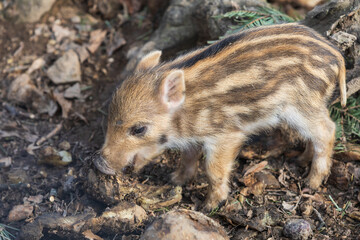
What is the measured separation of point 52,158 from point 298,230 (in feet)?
8.51

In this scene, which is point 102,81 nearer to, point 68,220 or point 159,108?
point 159,108

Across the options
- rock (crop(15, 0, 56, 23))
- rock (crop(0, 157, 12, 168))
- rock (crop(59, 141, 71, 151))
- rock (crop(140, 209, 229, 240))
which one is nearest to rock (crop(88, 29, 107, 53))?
rock (crop(15, 0, 56, 23))

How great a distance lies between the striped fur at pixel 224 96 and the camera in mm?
4000

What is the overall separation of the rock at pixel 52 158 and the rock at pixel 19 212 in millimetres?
711

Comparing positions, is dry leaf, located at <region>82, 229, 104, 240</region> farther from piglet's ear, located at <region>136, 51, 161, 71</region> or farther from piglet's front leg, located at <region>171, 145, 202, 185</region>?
piglet's ear, located at <region>136, 51, 161, 71</region>

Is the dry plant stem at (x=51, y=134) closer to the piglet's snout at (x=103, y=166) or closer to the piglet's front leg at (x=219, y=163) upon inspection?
the piglet's snout at (x=103, y=166)

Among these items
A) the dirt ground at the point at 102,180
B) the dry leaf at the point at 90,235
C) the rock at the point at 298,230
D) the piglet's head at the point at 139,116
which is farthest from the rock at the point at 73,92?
the rock at the point at 298,230

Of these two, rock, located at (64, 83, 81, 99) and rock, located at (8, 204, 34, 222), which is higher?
rock, located at (64, 83, 81, 99)

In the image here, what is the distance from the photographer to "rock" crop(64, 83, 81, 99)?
5.58m

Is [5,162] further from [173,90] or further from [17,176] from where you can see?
[173,90]

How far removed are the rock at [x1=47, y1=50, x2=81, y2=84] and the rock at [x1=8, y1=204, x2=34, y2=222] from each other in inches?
84.6

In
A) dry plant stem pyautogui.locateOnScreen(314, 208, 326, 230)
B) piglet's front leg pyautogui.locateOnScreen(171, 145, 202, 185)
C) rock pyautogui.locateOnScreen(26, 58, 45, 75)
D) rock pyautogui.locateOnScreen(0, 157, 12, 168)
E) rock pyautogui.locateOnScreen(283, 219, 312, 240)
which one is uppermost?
rock pyautogui.locateOnScreen(26, 58, 45, 75)

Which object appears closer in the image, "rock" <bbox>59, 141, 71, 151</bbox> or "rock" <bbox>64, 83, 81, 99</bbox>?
"rock" <bbox>59, 141, 71, 151</bbox>

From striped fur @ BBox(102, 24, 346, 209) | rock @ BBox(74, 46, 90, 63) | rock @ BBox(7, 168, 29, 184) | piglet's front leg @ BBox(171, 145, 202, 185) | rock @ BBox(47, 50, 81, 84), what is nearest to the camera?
striped fur @ BBox(102, 24, 346, 209)
